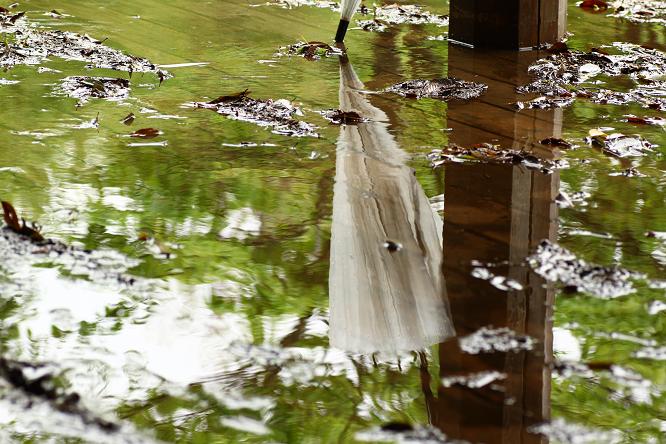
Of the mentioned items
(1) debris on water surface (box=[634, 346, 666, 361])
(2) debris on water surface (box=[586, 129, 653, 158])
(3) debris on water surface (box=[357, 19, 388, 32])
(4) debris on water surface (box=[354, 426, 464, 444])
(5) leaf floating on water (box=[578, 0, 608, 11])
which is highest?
(5) leaf floating on water (box=[578, 0, 608, 11])

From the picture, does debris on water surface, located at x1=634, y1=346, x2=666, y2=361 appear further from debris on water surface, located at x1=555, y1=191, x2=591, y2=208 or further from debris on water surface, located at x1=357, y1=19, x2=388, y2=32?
debris on water surface, located at x1=357, y1=19, x2=388, y2=32

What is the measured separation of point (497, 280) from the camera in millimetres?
2082

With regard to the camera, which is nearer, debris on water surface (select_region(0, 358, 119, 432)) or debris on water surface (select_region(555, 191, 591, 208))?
debris on water surface (select_region(0, 358, 119, 432))

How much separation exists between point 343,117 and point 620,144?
0.93 m

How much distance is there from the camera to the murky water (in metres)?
1.61

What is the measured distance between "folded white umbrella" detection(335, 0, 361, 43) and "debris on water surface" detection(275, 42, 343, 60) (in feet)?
0.33

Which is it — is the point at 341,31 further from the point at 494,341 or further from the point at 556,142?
the point at 494,341

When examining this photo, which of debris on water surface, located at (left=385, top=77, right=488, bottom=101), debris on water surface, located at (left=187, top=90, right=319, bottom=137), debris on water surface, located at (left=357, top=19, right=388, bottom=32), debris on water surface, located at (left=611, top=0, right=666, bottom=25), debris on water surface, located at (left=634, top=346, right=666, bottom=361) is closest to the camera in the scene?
debris on water surface, located at (left=634, top=346, right=666, bottom=361)

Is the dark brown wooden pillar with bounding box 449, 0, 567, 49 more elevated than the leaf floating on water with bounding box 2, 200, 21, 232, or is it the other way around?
the dark brown wooden pillar with bounding box 449, 0, 567, 49

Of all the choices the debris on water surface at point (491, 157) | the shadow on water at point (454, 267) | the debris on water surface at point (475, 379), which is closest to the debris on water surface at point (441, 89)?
the shadow on water at point (454, 267)

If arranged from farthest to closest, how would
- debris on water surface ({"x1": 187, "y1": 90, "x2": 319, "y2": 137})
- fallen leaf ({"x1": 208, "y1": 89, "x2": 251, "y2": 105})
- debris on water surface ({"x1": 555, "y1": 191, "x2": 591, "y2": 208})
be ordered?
fallen leaf ({"x1": 208, "y1": 89, "x2": 251, "y2": 105}), debris on water surface ({"x1": 187, "y1": 90, "x2": 319, "y2": 137}), debris on water surface ({"x1": 555, "y1": 191, "x2": 591, "y2": 208})

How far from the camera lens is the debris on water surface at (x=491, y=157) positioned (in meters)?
2.81

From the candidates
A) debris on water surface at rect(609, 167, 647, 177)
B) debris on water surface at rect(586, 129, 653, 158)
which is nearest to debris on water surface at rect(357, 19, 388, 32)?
debris on water surface at rect(586, 129, 653, 158)

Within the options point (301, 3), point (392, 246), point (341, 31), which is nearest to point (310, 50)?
point (341, 31)
